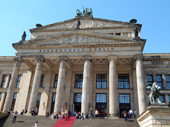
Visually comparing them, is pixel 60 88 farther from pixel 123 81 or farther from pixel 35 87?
pixel 123 81

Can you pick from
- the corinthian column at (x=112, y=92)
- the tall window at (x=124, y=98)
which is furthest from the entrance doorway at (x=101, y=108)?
the corinthian column at (x=112, y=92)

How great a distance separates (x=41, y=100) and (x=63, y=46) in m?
11.8

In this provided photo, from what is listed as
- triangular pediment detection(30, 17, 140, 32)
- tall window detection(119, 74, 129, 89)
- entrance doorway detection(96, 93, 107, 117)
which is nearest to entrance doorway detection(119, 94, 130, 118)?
tall window detection(119, 74, 129, 89)

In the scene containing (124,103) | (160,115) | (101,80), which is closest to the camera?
(160,115)

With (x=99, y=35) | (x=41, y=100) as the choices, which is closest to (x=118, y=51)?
(x=99, y=35)

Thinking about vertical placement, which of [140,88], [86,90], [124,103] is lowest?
[124,103]

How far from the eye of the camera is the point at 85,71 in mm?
29953

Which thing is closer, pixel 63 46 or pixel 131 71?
pixel 63 46

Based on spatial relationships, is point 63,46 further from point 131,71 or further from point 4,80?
point 4,80

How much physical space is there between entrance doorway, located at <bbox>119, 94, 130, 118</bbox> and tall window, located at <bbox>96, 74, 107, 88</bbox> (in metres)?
4.03

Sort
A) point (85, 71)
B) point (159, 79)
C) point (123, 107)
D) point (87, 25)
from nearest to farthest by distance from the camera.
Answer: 1. point (85, 71)
2. point (123, 107)
3. point (159, 79)
4. point (87, 25)

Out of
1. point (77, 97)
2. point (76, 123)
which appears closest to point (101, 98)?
point (77, 97)

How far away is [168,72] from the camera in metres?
33.6

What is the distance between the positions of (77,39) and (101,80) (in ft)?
32.2
